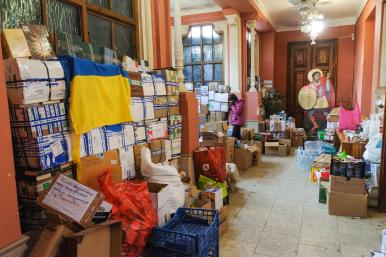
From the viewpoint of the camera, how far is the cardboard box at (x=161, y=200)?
6.91 ft

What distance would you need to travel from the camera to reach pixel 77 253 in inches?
57.6

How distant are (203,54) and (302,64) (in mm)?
3783

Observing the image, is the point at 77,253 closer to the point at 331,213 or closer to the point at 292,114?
the point at 331,213

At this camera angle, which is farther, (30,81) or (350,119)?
(350,119)

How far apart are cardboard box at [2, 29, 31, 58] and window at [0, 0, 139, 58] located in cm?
23

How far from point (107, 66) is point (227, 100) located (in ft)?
15.0

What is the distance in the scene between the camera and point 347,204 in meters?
3.28

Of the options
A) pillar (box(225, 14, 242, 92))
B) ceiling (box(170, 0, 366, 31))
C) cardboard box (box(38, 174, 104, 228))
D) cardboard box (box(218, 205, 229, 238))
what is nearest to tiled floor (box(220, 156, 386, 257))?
cardboard box (box(218, 205, 229, 238))

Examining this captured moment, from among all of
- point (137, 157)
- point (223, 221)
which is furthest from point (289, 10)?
point (137, 157)

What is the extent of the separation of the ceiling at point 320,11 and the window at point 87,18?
4.26 m

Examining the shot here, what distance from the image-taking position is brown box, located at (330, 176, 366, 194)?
323cm

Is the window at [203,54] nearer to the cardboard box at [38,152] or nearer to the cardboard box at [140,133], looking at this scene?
the cardboard box at [140,133]

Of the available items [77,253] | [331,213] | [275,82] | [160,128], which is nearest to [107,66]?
[160,128]

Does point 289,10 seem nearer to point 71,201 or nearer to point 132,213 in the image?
point 132,213
